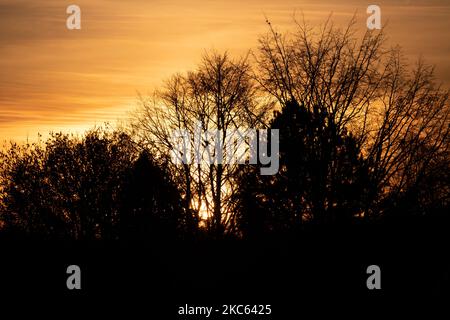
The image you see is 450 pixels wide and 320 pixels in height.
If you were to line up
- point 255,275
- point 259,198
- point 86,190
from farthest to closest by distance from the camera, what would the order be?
point 86,190, point 259,198, point 255,275

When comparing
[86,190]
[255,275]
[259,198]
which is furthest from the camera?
[86,190]

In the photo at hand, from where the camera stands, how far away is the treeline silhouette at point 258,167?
28531mm

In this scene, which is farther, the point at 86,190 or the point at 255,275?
the point at 86,190

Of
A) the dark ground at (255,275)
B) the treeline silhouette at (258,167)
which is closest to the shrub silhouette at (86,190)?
the treeline silhouette at (258,167)

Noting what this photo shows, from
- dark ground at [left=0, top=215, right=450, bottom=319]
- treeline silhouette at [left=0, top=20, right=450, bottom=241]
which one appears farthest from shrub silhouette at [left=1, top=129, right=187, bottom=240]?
dark ground at [left=0, top=215, right=450, bottom=319]

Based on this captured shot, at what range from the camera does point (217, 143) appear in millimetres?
40156

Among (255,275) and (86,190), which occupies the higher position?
(86,190)

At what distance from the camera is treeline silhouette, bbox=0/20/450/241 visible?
28.5m

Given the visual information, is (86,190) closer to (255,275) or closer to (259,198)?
(259,198)

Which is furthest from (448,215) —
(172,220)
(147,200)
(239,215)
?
(147,200)

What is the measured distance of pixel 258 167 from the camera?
112ft

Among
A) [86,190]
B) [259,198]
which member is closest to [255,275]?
[259,198]

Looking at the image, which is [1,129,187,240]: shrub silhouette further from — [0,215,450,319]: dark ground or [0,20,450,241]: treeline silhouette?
[0,215,450,319]: dark ground

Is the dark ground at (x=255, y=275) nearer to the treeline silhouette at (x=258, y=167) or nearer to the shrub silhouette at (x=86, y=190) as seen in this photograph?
the treeline silhouette at (x=258, y=167)
